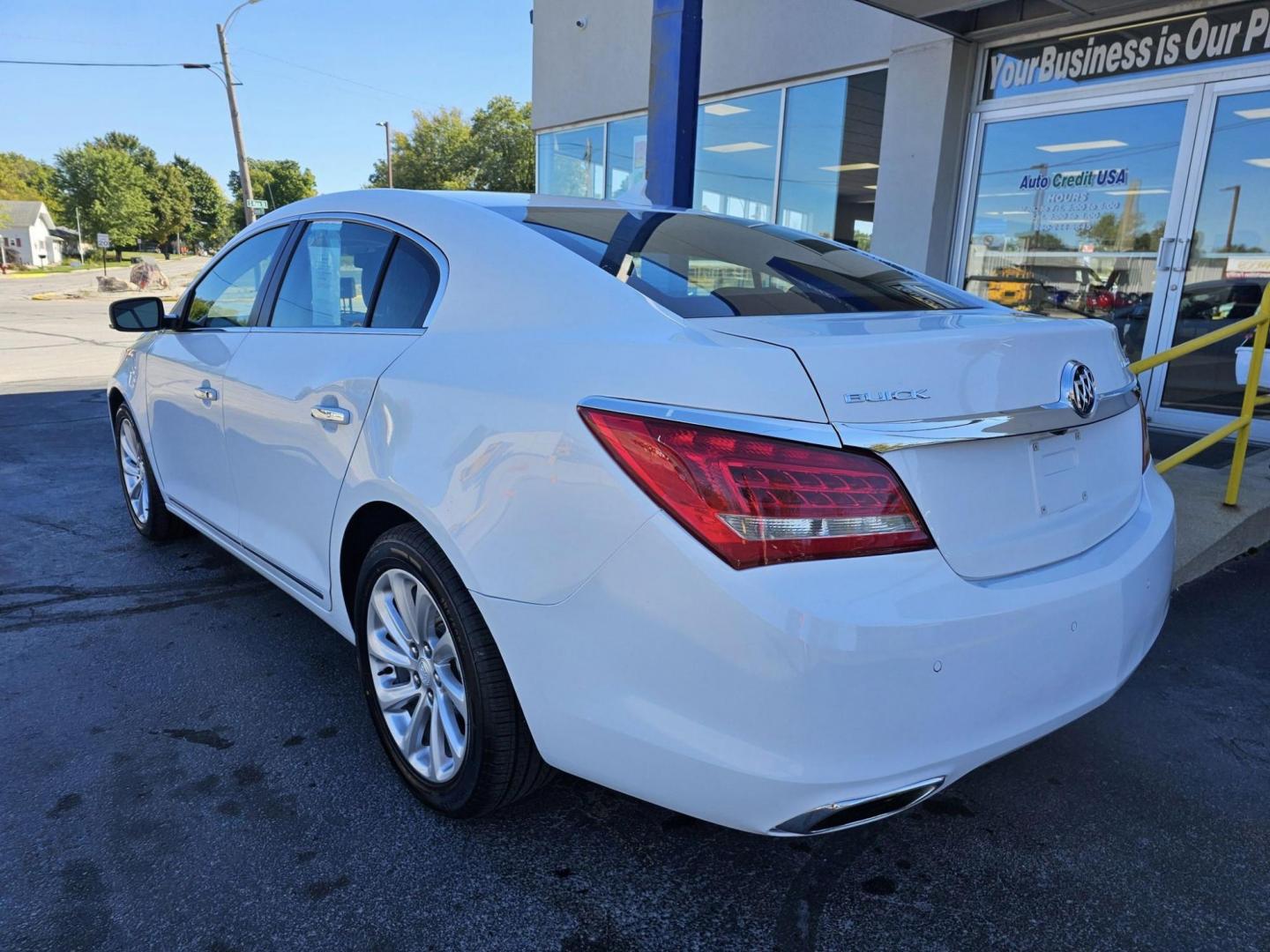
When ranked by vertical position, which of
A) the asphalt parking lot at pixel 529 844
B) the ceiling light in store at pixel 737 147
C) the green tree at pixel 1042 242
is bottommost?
the asphalt parking lot at pixel 529 844

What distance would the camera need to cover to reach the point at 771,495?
1.56 m

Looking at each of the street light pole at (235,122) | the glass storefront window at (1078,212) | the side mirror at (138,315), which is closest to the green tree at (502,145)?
the street light pole at (235,122)

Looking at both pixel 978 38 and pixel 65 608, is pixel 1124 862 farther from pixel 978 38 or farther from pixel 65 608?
pixel 978 38

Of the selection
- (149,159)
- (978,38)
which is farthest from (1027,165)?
(149,159)

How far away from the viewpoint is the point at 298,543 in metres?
2.71

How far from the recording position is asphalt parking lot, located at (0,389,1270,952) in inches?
75.0

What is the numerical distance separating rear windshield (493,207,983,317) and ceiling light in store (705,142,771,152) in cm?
727

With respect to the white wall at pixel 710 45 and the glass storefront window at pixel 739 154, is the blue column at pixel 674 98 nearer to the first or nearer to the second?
the white wall at pixel 710 45

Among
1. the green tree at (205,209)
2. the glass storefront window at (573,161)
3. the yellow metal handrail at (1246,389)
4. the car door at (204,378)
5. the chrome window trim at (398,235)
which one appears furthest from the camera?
the green tree at (205,209)

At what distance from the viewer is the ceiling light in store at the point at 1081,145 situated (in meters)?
6.78

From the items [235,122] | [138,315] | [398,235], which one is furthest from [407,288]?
[235,122]

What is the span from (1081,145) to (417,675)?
7.05 m

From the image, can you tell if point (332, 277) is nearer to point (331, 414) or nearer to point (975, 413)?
point (331, 414)

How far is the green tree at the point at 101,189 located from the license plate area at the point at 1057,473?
102 meters
